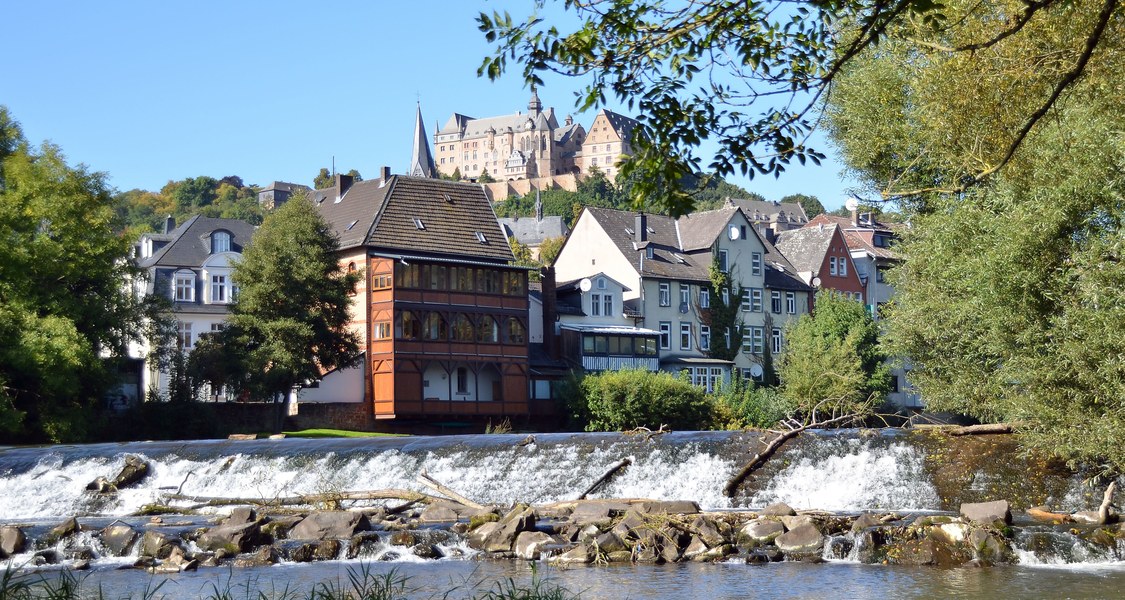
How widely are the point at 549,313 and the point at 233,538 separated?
48.1m

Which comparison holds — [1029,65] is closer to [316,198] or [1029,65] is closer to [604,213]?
[604,213]

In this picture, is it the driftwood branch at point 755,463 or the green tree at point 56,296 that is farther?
the green tree at point 56,296

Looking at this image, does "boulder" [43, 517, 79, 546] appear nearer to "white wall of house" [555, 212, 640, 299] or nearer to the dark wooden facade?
the dark wooden facade

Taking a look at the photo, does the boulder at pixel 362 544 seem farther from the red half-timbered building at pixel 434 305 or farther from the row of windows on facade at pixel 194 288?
the row of windows on facade at pixel 194 288

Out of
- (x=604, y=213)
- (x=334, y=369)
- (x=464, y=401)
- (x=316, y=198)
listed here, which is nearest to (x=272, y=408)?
(x=334, y=369)

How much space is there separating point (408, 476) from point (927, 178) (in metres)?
14.3

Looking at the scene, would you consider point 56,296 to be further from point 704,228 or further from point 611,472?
point 704,228

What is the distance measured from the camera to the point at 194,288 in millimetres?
70562

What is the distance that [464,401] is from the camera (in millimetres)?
62281

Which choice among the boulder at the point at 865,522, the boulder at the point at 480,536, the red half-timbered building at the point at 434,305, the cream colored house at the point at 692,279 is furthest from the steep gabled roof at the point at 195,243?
the boulder at the point at 865,522

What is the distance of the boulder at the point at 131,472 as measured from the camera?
32.4 meters

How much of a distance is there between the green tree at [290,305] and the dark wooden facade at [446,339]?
238cm

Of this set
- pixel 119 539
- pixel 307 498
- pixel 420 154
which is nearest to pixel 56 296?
pixel 307 498

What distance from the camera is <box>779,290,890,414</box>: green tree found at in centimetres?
6152
